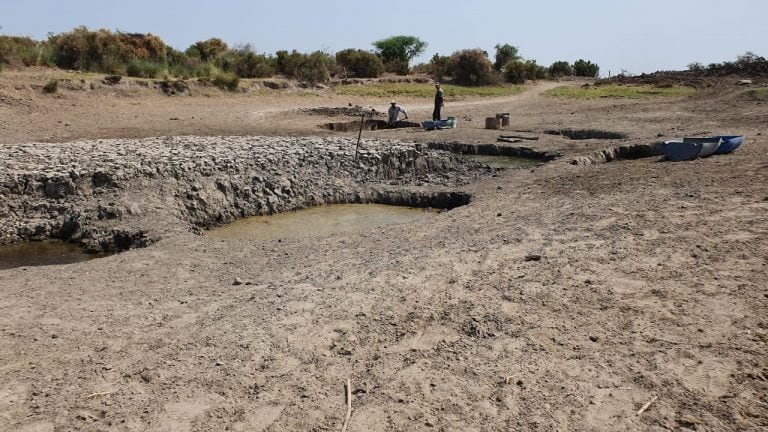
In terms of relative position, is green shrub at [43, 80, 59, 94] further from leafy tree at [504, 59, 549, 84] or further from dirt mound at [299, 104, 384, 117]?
leafy tree at [504, 59, 549, 84]

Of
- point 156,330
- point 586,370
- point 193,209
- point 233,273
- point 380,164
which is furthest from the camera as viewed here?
point 380,164

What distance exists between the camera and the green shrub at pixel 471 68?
3462 cm

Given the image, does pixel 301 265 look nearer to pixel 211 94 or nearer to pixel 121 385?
pixel 121 385

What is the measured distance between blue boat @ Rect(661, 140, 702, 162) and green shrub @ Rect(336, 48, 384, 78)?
24.9m

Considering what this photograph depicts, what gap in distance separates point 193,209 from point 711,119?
14.1 m

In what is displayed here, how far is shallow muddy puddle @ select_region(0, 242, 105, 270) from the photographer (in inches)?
326

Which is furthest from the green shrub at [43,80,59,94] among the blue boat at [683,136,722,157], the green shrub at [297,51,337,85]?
the blue boat at [683,136,722,157]

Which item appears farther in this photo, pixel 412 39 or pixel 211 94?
pixel 412 39

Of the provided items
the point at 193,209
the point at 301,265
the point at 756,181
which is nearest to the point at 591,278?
the point at 301,265

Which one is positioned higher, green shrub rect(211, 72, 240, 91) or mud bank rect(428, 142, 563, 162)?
green shrub rect(211, 72, 240, 91)

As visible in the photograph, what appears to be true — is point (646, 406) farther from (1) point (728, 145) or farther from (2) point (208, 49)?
(2) point (208, 49)

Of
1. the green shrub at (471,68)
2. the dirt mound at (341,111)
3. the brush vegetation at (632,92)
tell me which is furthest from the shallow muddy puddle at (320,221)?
the green shrub at (471,68)

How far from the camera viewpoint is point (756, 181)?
27.8 feet

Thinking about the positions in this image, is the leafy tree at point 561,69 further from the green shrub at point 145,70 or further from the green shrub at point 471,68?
the green shrub at point 145,70
